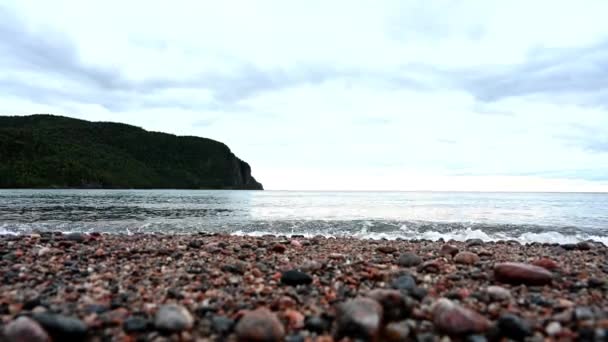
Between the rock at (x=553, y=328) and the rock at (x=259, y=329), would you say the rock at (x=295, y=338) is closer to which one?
the rock at (x=259, y=329)

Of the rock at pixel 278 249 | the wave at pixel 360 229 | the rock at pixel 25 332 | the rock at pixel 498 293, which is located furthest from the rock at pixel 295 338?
the wave at pixel 360 229

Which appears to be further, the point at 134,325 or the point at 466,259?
the point at 466,259

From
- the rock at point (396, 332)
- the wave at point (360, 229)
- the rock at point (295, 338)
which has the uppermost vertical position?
the rock at point (396, 332)

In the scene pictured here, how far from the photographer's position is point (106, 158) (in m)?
116

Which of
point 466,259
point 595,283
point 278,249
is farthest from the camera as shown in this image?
point 278,249

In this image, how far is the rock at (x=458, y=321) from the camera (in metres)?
3.41

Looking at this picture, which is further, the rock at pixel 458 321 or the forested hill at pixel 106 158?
the forested hill at pixel 106 158

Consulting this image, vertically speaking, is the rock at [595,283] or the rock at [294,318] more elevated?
the rock at [595,283]

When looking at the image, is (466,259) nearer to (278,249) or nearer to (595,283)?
(595,283)

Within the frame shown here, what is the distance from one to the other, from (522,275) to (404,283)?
69.9 inches

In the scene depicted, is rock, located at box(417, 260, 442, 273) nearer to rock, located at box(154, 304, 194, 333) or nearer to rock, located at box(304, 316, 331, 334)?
rock, located at box(304, 316, 331, 334)

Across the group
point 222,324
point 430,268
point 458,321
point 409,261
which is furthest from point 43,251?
point 458,321

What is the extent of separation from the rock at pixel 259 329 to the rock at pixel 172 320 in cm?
53

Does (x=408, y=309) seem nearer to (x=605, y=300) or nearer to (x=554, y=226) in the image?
(x=605, y=300)
